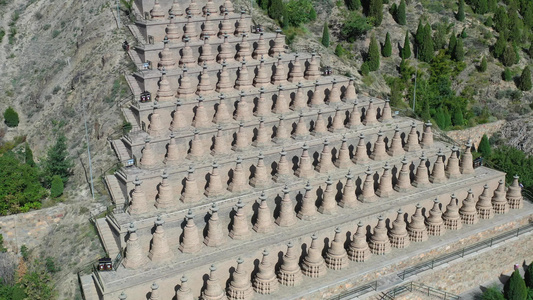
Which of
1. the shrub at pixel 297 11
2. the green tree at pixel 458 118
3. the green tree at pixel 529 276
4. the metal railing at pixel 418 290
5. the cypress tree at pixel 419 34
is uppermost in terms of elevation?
the shrub at pixel 297 11

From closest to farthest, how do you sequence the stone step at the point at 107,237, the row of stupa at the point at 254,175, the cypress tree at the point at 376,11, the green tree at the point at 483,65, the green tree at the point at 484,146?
the row of stupa at the point at 254,175 → the stone step at the point at 107,237 → the green tree at the point at 484,146 → the green tree at the point at 483,65 → the cypress tree at the point at 376,11

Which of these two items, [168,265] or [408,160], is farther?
[408,160]

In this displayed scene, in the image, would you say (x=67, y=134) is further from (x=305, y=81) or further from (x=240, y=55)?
(x=305, y=81)

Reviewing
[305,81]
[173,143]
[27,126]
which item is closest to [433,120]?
[305,81]

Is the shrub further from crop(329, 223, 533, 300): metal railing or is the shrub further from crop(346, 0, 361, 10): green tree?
crop(329, 223, 533, 300): metal railing

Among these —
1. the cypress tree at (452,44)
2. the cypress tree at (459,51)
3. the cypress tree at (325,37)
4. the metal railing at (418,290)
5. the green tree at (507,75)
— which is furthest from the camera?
the cypress tree at (452,44)

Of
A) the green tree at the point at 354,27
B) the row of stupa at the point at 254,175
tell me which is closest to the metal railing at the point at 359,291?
the row of stupa at the point at 254,175

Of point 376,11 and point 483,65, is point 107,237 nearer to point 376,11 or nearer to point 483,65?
point 376,11

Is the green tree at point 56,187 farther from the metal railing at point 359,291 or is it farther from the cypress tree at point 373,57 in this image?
the cypress tree at point 373,57
